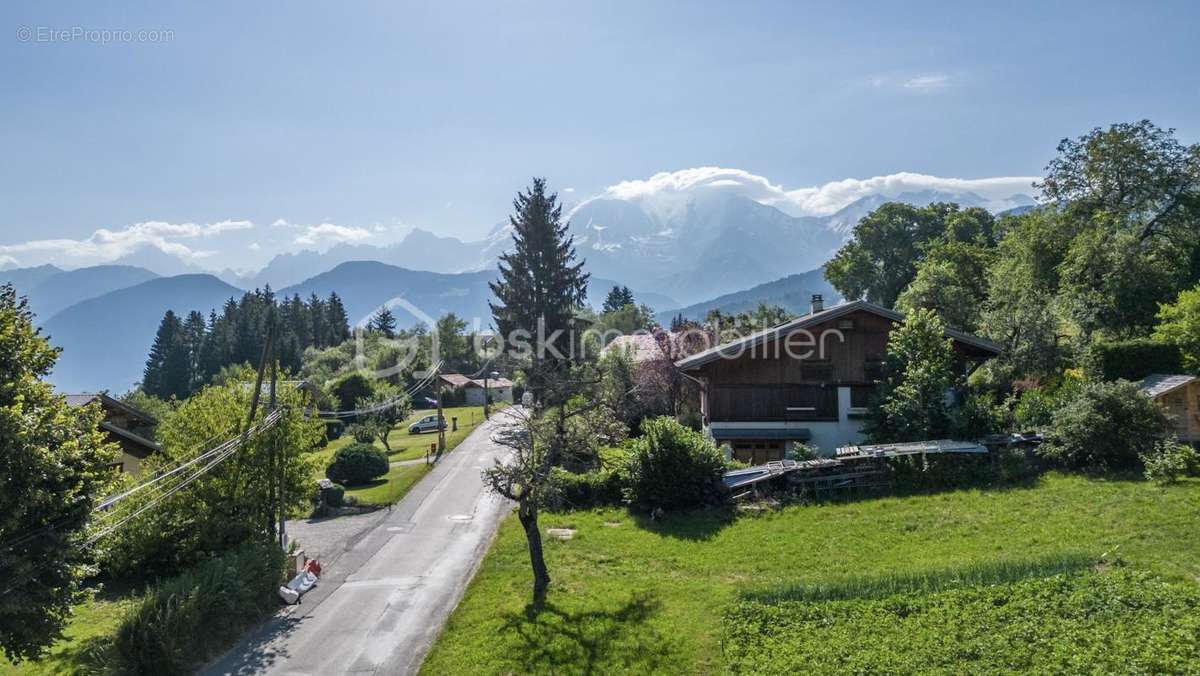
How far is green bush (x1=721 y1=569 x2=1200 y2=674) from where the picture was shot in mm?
12633

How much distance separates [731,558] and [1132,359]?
23067mm

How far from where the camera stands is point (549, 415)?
84.7ft

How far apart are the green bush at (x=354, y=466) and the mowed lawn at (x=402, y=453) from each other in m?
0.61

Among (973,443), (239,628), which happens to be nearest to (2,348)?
(239,628)

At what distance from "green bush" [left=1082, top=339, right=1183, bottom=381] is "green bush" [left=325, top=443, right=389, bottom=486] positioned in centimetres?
3970

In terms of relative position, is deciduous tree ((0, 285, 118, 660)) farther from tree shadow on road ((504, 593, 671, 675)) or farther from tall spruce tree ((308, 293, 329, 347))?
tall spruce tree ((308, 293, 329, 347))

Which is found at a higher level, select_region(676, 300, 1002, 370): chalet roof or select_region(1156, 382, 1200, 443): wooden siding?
select_region(676, 300, 1002, 370): chalet roof

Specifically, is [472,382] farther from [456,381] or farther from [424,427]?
[424,427]

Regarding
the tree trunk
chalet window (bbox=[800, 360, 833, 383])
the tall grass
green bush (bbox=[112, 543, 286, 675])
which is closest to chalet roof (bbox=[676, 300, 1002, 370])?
chalet window (bbox=[800, 360, 833, 383])

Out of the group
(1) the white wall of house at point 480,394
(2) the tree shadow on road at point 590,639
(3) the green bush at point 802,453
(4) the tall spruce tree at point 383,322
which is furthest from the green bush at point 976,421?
(4) the tall spruce tree at point 383,322

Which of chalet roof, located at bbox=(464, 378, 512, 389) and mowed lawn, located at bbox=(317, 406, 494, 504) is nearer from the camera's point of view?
mowed lawn, located at bbox=(317, 406, 494, 504)

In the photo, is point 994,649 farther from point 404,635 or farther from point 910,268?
point 910,268

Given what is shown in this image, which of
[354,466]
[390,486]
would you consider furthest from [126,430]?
[390,486]

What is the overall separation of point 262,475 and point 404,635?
897cm
